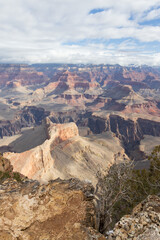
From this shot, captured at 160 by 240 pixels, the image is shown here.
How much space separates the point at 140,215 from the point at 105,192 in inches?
218

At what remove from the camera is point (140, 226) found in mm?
11227

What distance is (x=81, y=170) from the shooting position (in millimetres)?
79375

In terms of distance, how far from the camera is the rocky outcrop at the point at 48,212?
12.7 meters

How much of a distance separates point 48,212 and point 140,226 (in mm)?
8112

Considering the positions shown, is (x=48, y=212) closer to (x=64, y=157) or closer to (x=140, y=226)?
(x=140, y=226)

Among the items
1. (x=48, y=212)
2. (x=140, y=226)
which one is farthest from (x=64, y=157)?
(x=140, y=226)

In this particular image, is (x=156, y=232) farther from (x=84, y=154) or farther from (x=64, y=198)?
(x=84, y=154)

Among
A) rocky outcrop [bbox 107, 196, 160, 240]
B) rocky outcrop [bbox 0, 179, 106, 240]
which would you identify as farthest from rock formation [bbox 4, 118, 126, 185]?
rocky outcrop [bbox 107, 196, 160, 240]

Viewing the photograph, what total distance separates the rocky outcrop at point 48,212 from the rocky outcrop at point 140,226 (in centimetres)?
172

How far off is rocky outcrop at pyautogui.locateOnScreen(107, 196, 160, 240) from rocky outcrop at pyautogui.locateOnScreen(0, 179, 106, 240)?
1.72 m

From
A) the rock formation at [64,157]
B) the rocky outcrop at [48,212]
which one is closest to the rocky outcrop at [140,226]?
the rocky outcrop at [48,212]

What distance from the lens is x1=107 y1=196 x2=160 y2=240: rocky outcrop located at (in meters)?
10.5

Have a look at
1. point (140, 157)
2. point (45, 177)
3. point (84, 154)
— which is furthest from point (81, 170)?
point (140, 157)

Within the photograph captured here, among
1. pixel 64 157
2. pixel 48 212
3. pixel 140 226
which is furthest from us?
pixel 64 157
